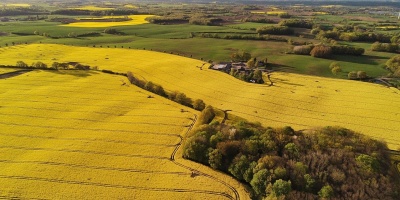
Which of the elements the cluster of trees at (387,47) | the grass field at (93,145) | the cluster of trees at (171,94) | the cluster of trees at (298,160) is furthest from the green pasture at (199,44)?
the cluster of trees at (298,160)

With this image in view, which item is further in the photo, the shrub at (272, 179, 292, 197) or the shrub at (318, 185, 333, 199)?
the shrub at (272, 179, 292, 197)

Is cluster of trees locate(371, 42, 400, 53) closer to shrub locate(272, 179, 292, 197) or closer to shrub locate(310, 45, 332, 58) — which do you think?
shrub locate(310, 45, 332, 58)

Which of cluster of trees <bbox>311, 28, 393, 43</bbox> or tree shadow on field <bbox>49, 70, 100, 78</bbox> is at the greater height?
cluster of trees <bbox>311, 28, 393, 43</bbox>

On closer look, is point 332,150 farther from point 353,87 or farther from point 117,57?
point 117,57

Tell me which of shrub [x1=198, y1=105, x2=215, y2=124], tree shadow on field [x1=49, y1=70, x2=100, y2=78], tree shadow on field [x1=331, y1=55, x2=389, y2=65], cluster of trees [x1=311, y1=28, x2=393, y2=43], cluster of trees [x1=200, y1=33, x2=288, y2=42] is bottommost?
shrub [x1=198, y1=105, x2=215, y2=124]

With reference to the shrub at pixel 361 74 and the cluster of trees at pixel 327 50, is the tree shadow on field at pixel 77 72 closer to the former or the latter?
the cluster of trees at pixel 327 50

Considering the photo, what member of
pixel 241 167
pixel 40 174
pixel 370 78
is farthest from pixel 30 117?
pixel 370 78

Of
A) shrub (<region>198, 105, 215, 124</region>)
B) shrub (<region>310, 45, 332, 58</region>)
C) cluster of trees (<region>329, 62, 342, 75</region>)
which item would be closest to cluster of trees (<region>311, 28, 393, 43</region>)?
shrub (<region>310, 45, 332, 58</region>)
